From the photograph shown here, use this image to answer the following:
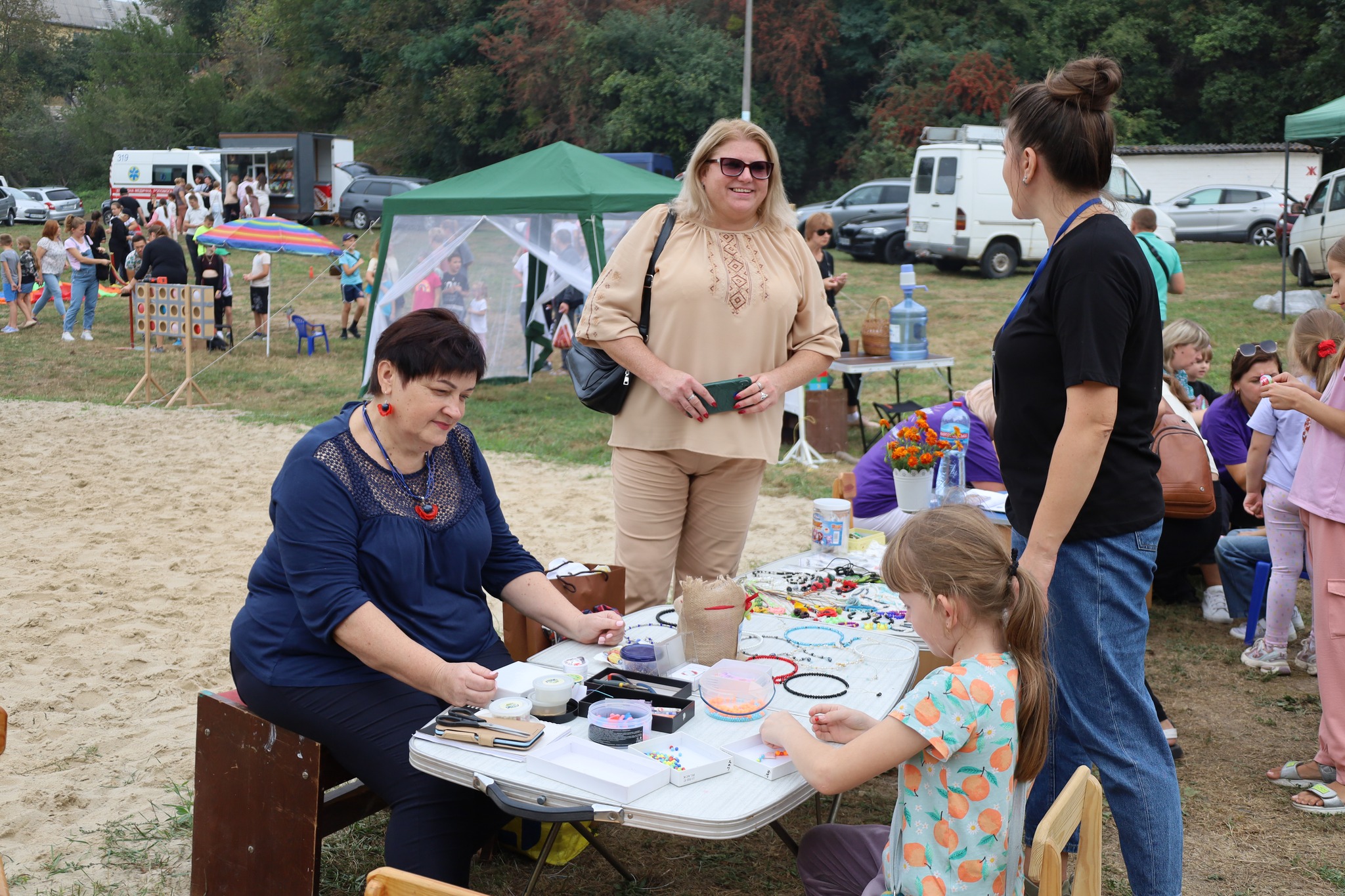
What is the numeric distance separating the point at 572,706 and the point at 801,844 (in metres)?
0.54

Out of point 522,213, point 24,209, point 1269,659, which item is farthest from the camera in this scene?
point 24,209

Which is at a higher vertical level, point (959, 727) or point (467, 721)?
point (959, 727)

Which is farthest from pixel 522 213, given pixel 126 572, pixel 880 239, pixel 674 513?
pixel 880 239

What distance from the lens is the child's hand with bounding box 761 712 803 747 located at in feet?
6.32

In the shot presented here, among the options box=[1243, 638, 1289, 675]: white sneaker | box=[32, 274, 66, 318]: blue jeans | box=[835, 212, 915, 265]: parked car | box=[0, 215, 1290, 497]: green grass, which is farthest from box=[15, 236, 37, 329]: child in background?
box=[1243, 638, 1289, 675]: white sneaker

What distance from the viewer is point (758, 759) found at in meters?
1.92

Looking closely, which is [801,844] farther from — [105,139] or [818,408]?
[105,139]

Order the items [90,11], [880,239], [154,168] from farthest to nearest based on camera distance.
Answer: [90,11], [154,168], [880,239]

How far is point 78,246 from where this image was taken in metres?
13.4

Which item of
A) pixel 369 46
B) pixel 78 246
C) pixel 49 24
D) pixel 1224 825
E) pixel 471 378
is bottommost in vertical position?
pixel 1224 825

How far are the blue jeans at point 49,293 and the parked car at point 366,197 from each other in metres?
10.8

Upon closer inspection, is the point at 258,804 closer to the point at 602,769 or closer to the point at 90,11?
the point at 602,769

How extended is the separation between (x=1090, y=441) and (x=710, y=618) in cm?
86

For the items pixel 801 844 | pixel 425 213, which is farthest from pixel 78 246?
Result: pixel 801 844
